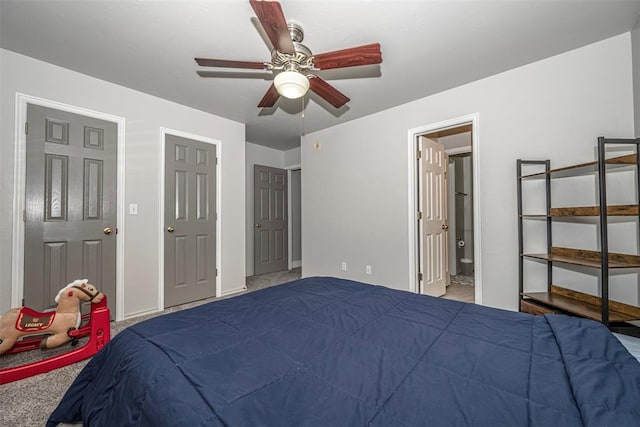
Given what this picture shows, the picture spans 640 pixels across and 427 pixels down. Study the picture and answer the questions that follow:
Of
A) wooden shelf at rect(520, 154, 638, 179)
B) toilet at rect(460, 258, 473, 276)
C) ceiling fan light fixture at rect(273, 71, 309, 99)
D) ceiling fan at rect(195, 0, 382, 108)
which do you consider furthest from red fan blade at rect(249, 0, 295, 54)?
toilet at rect(460, 258, 473, 276)

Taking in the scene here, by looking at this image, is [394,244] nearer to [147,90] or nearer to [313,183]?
[313,183]

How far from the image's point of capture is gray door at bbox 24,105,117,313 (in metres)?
2.31

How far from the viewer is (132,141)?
113 inches

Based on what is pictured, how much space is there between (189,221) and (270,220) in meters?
1.93

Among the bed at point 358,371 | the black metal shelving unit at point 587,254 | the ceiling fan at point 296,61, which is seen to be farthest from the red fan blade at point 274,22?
the black metal shelving unit at point 587,254

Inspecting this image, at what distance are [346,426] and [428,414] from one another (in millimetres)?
209

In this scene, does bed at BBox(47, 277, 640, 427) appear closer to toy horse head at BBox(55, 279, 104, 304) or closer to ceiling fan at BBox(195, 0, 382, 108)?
toy horse head at BBox(55, 279, 104, 304)

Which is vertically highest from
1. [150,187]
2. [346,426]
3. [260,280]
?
[150,187]

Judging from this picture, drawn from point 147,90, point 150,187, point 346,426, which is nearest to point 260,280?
point 150,187

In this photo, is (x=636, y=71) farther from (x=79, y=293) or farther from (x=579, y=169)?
(x=79, y=293)

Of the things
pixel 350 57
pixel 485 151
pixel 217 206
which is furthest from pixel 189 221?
pixel 485 151

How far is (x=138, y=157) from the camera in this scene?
2908mm

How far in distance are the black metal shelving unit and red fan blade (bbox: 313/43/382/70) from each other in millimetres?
1508

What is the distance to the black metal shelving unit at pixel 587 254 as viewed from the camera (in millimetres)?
1664
